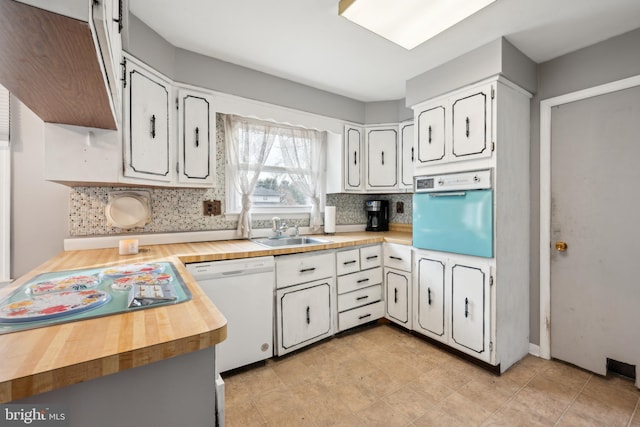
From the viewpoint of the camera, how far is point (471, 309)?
209 cm

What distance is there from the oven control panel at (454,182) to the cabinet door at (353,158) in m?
0.79

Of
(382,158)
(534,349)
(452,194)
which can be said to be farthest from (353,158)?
(534,349)

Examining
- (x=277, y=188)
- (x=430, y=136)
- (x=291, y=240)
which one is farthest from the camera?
(x=277, y=188)

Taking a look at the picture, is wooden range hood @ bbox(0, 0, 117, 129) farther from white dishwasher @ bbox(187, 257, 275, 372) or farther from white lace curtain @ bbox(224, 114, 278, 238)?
white lace curtain @ bbox(224, 114, 278, 238)

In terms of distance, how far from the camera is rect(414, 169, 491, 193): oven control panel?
77.7 inches

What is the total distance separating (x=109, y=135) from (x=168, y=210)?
0.76 m

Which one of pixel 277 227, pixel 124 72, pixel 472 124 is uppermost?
pixel 124 72

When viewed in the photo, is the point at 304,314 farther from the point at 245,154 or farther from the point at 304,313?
the point at 245,154

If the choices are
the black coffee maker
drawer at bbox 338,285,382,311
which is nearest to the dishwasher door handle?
drawer at bbox 338,285,382,311

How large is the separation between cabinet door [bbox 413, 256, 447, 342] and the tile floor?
20 centimetres

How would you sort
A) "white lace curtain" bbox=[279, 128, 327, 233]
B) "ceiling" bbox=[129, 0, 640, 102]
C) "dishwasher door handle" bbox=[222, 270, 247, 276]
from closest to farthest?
"ceiling" bbox=[129, 0, 640, 102] < "dishwasher door handle" bbox=[222, 270, 247, 276] < "white lace curtain" bbox=[279, 128, 327, 233]

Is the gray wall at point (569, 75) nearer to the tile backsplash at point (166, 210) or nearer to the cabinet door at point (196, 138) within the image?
the tile backsplash at point (166, 210)

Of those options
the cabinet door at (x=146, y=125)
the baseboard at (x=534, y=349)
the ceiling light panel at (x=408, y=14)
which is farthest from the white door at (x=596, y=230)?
the cabinet door at (x=146, y=125)

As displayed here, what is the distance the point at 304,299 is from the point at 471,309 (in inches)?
51.2
